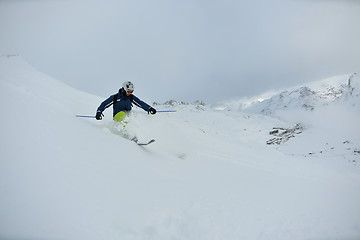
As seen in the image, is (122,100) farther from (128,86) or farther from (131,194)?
(131,194)

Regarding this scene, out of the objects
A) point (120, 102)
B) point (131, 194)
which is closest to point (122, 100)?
point (120, 102)

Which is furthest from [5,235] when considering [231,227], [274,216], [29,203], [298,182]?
[298,182]

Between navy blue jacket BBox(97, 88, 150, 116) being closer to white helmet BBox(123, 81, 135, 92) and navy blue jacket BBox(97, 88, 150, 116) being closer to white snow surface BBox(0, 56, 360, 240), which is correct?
white helmet BBox(123, 81, 135, 92)

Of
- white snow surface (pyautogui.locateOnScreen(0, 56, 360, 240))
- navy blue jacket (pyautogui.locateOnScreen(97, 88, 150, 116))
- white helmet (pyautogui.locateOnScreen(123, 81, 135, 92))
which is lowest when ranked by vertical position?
white snow surface (pyautogui.locateOnScreen(0, 56, 360, 240))

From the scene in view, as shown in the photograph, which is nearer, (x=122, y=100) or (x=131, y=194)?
(x=131, y=194)

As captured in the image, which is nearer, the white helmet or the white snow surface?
the white snow surface

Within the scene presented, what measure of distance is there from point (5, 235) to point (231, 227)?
2.82m

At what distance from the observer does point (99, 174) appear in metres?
3.46

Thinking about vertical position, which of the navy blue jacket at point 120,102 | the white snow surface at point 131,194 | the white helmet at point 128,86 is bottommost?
the white snow surface at point 131,194

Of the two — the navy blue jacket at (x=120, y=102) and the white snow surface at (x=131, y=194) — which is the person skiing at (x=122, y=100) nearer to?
the navy blue jacket at (x=120, y=102)

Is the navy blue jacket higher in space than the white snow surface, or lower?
higher

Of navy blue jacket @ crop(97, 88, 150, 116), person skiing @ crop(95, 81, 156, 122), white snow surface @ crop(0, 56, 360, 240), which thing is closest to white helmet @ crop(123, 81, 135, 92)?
person skiing @ crop(95, 81, 156, 122)

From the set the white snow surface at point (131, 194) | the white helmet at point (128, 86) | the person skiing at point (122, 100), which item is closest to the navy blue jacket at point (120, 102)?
the person skiing at point (122, 100)

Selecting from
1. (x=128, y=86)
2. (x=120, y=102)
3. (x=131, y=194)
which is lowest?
(x=131, y=194)
